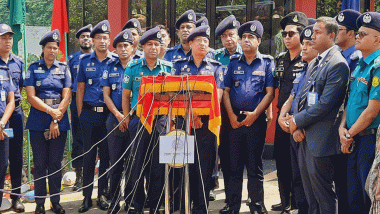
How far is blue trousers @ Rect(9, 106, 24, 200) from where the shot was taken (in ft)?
21.5

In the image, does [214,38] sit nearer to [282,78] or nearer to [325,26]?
[282,78]

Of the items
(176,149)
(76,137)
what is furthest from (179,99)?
(76,137)

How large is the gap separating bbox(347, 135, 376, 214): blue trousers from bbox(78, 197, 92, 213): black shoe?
10.2 feet

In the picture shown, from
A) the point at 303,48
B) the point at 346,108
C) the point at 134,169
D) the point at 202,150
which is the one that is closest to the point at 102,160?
the point at 134,169

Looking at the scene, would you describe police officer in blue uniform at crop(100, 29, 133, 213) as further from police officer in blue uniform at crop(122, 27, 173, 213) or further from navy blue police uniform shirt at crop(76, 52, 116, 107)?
police officer in blue uniform at crop(122, 27, 173, 213)

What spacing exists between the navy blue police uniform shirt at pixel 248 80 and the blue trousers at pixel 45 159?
A: 2028mm

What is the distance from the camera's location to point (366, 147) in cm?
447

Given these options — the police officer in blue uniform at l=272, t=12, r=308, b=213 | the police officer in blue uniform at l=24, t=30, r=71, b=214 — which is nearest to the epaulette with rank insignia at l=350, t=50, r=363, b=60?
the police officer in blue uniform at l=272, t=12, r=308, b=213

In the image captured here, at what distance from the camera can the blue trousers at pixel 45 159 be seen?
20.9 feet

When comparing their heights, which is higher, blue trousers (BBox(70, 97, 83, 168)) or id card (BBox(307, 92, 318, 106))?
id card (BBox(307, 92, 318, 106))

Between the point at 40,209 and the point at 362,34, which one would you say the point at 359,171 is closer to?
the point at 362,34

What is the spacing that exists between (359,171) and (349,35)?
117cm

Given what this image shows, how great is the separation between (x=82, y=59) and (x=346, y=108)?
3429 mm

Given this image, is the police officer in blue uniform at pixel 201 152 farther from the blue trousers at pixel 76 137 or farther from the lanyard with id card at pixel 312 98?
the blue trousers at pixel 76 137
